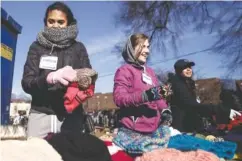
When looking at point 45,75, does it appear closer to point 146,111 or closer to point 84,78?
point 84,78

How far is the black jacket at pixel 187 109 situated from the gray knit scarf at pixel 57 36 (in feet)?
4.51

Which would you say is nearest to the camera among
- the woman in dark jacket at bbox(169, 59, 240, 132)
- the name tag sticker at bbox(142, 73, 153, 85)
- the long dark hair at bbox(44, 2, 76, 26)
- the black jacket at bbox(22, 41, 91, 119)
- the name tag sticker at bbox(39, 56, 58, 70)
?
the black jacket at bbox(22, 41, 91, 119)

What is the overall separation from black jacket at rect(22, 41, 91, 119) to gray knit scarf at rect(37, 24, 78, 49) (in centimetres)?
4

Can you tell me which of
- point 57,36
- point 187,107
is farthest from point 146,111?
point 187,107

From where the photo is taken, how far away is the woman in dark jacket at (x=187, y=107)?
10.6 feet

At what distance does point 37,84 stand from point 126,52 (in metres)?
0.79

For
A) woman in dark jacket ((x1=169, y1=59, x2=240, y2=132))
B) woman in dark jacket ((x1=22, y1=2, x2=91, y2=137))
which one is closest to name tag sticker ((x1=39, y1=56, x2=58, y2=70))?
woman in dark jacket ((x1=22, y1=2, x2=91, y2=137))

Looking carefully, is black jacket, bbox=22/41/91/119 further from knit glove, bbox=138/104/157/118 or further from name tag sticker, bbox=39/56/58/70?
knit glove, bbox=138/104/157/118

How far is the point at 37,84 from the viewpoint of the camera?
1.80 meters

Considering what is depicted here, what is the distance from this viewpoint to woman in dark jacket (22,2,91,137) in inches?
76.0

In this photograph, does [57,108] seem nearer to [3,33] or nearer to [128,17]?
[3,33]

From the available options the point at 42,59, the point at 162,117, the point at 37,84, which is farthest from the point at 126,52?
the point at 37,84

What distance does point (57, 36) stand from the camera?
6.57 ft

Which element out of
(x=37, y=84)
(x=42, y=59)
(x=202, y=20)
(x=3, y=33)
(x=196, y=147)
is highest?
(x=202, y=20)
